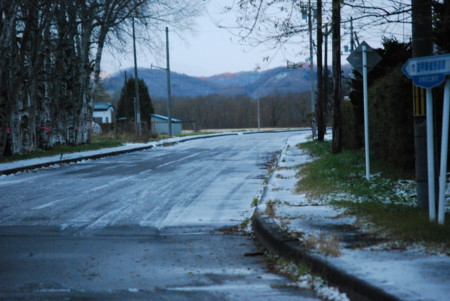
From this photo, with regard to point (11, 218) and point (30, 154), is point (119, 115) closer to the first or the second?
point (30, 154)

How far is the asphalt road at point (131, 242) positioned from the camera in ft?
17.5

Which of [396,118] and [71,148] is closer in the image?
[396,118]

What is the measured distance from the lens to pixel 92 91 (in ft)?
115

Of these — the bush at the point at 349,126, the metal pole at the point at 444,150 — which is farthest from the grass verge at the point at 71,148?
the metal pole at the point at 444,150

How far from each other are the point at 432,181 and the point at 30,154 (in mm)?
20886

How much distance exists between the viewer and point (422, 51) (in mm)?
7906

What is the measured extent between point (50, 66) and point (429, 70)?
88.6ft

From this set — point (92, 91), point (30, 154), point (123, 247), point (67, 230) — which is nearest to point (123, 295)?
point (123, 247)

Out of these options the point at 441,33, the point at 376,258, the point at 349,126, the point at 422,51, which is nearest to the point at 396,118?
the point at 441,33

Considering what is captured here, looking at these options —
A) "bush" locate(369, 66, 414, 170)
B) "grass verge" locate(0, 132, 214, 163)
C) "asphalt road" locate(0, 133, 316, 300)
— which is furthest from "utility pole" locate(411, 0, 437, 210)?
"grass verge" locate(0, 132, 214, 163)

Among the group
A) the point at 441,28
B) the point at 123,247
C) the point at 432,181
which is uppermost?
the point at 441,28

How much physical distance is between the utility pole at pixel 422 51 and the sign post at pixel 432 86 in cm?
87

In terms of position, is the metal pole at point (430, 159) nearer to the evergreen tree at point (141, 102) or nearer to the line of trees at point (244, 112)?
the evergreen tree at point (141, 102)

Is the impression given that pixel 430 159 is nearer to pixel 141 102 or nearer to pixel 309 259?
pixel 309 259
